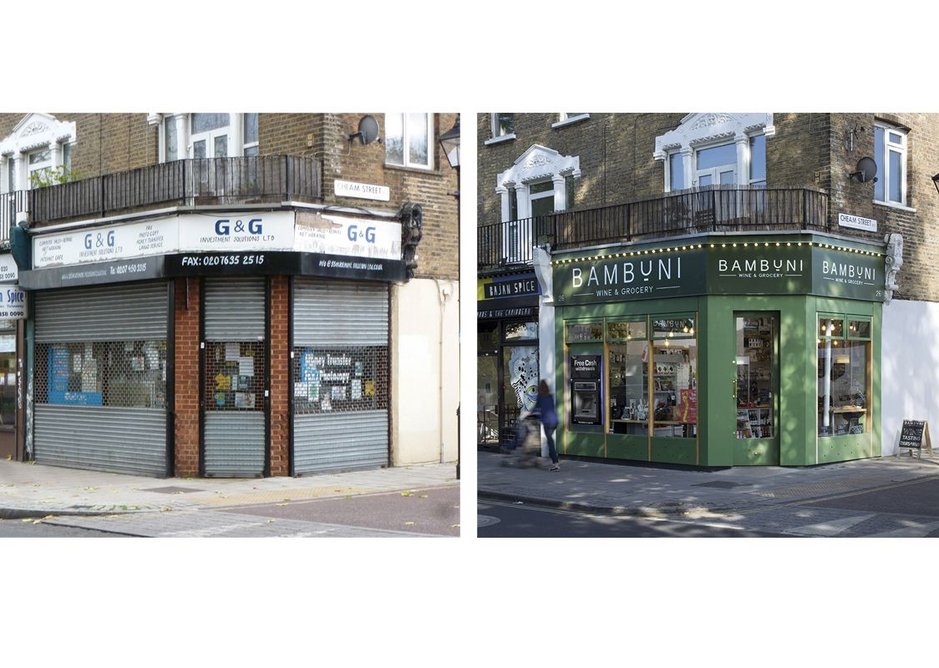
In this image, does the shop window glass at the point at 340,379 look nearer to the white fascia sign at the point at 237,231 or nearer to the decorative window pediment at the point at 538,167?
the white fascia sign at the point at 237,231

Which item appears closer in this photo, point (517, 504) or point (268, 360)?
point (517, 504)

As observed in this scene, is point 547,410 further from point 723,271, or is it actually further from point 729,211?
point 729,211

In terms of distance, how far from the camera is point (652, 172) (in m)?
15.5

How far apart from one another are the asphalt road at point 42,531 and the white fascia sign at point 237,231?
177 inches

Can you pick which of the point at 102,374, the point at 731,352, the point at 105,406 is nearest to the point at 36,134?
the point at 102,374

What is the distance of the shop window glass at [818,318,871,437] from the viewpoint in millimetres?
14289

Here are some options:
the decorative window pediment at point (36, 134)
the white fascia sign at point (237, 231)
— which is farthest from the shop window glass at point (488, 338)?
the decorative window pediment at point (36, 134)

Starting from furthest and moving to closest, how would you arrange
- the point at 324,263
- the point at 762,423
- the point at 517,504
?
the point at 762,423
the point at 324,263
the point at 517,504

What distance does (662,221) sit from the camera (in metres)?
14.6

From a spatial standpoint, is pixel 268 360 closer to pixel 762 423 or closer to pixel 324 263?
pixel 324 263

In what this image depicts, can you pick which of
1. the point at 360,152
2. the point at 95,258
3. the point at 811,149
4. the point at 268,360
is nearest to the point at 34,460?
the point at 95,258
